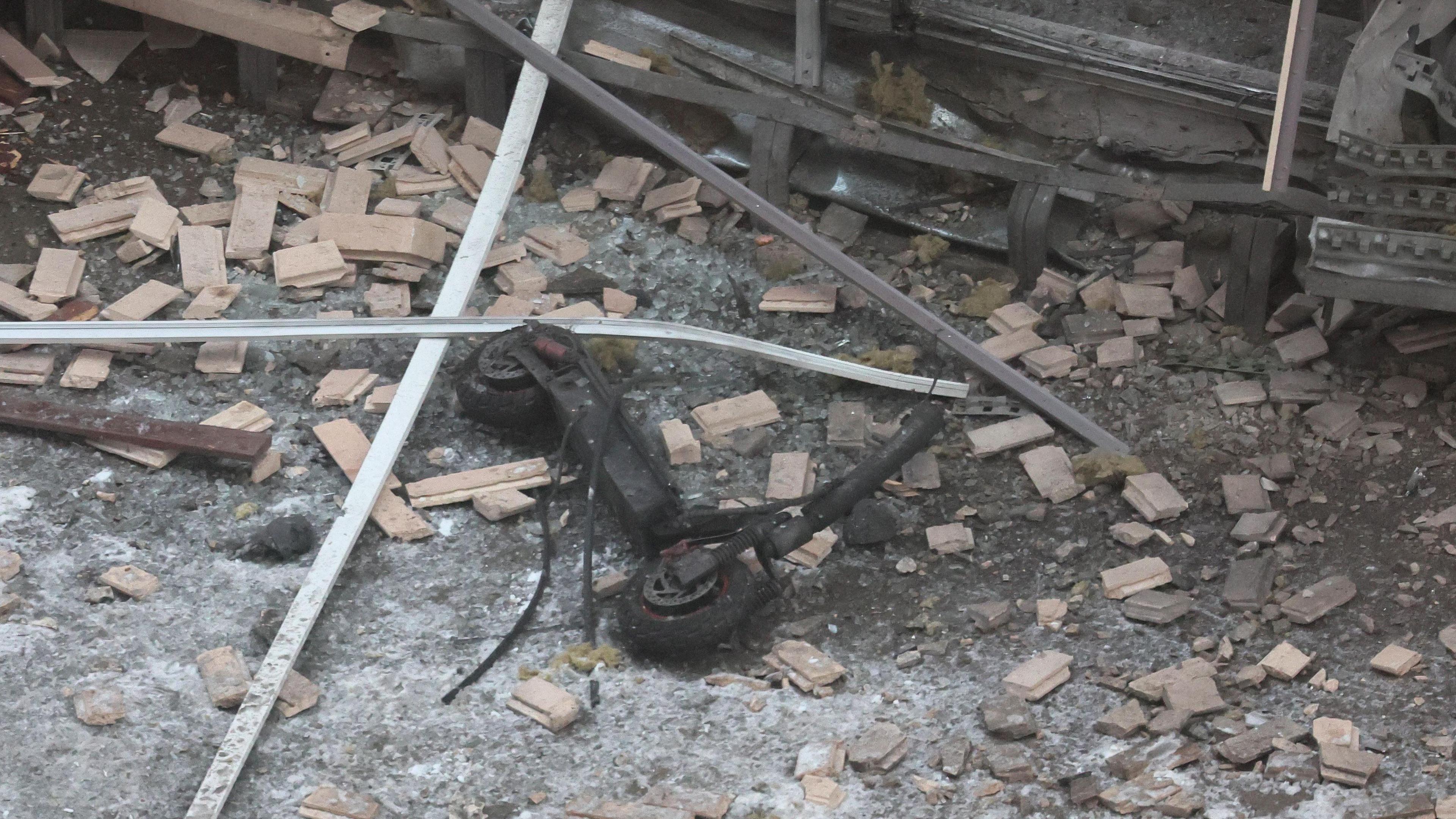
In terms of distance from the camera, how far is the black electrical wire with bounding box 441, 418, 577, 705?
14.1ft

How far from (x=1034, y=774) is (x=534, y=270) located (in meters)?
3.30

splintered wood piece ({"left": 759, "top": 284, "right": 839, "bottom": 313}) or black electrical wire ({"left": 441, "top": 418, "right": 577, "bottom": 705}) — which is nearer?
black electrical wire ({"left": 441, "top": 418, "right": 577, "bottom": 705})

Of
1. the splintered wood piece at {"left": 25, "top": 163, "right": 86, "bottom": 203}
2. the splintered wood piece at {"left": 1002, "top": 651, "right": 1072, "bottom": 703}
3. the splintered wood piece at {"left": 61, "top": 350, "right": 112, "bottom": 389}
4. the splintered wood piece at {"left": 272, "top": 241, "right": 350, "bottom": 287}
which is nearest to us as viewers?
the splintered wood piece at {"left": 1002, "top": 651, "right": 1072, "bottom": 703}

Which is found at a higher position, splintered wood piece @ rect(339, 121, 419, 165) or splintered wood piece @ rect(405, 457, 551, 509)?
splintered wood piece @ rect(339, 121, 419, 165)

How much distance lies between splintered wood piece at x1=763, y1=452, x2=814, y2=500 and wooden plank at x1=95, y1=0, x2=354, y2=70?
3.39 meters

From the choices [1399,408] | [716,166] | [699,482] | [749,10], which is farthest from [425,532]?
[1399,408]

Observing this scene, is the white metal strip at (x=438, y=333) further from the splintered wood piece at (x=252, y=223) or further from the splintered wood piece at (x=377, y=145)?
the splintered wood piece at (x=377, y=145)

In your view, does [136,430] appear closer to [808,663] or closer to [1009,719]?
[808,663]

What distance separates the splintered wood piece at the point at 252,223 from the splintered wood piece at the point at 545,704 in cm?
285

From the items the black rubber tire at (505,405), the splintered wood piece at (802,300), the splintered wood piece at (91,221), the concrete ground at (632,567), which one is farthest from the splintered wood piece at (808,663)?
the splintered wood piece at (91,221)

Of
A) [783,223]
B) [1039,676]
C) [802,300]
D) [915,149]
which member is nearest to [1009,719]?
[1039,676]

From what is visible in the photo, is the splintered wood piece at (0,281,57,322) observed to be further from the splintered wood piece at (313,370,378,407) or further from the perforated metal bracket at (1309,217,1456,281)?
the perforated metal bracket at (1309,217,1456,281)

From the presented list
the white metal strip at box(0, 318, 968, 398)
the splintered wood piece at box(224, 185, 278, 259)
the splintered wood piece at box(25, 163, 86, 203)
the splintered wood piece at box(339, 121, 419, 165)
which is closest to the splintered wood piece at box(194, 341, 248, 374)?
the white metal strip at box(0, 318, 968, 398)

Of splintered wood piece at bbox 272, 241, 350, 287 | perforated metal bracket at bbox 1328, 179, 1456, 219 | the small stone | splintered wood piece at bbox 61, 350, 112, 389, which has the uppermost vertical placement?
perforated metal bracket at bbox 1328, 179, 1456, 219
